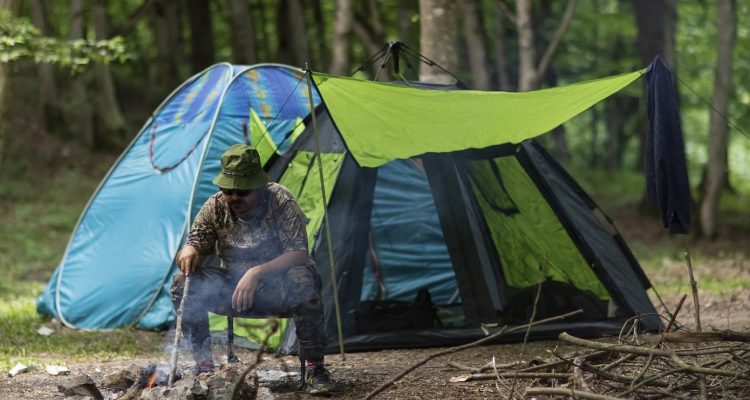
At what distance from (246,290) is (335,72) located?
7.71m

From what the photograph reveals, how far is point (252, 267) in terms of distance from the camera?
5.53 metres

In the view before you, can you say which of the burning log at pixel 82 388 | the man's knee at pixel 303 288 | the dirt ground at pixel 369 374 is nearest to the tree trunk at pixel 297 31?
the dirt ground at pixel 369 374

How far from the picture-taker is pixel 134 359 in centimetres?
688

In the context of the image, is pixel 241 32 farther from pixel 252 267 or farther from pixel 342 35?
pixel 252 267

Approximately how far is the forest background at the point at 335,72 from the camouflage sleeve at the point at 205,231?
5.96 ft

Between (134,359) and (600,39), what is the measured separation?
65.1 ft

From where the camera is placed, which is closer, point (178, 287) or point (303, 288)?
point (303, 288)

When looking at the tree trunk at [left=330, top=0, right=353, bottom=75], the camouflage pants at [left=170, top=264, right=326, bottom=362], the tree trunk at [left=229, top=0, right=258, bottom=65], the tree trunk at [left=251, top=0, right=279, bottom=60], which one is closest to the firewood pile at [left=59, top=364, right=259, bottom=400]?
the camouflage pants at [left=170, top=264, right=326, bottom=362]

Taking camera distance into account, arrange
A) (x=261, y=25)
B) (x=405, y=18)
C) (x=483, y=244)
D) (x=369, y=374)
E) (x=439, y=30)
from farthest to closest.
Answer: (x=261, y=25) → (x=405, y=18) → (x=439, y=30) → (x=483, y=244) → (x=369, y=374)

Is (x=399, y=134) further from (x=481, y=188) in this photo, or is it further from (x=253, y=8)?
(x=253, y=8)

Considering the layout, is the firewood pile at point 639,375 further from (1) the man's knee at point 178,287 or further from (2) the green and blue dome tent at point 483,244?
(2) the green and blue dome tent at point 483,244

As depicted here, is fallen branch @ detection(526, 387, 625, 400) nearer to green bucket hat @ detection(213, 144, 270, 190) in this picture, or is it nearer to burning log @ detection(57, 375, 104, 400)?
green bucket hat @ detection(213, 144, 270, 190)

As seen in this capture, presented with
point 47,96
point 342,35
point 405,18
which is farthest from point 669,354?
point 47,96

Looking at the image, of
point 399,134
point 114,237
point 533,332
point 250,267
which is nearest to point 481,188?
point 533,332
